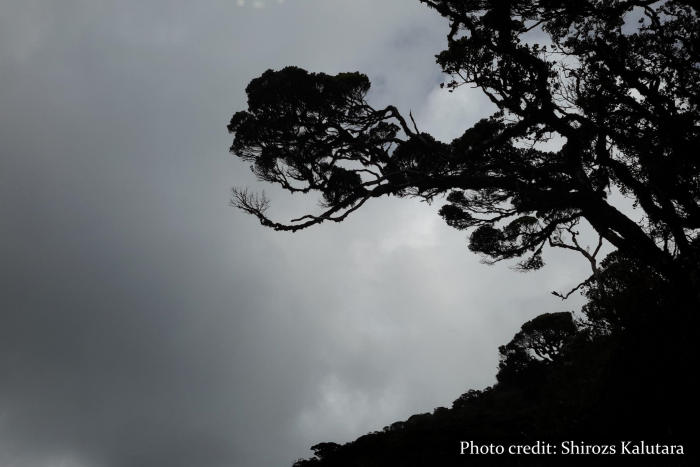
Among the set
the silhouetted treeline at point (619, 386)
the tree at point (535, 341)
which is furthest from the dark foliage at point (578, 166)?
the tree at point (535, 341)

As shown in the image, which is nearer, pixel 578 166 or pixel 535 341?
pixel 578 166

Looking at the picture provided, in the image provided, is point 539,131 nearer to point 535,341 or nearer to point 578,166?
point 578,166

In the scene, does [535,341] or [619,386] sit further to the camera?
[535,341]

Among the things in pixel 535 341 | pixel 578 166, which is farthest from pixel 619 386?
pixel 535 341

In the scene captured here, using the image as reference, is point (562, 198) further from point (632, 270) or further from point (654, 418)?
point (654, 418)

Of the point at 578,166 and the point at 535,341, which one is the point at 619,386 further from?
the point at 535,341

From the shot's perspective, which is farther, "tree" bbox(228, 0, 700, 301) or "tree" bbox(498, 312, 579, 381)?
"tree" bbox(498, 312, 579, 381)

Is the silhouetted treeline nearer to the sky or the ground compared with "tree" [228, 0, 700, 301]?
nearer to the ground

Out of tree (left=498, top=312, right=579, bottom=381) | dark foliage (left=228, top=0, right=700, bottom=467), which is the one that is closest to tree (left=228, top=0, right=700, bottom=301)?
dark foliage (left=228, top=0, right=700, bottom=467)

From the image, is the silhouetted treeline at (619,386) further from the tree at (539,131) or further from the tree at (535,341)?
the tree at (535,341)

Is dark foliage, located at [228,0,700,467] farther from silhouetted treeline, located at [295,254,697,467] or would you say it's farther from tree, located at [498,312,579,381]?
tree, located at [498,312,579,381]

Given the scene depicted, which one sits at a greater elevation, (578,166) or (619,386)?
(578,166)

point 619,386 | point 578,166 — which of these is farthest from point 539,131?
point 619,386

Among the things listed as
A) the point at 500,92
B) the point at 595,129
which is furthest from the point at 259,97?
the point at 595,129
